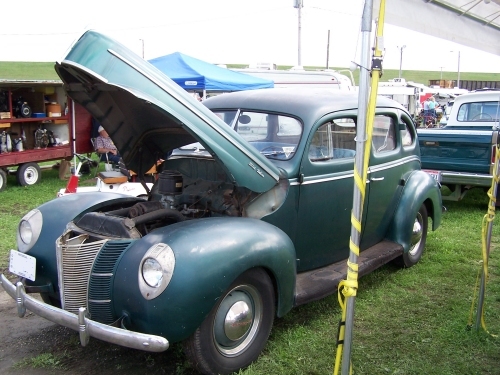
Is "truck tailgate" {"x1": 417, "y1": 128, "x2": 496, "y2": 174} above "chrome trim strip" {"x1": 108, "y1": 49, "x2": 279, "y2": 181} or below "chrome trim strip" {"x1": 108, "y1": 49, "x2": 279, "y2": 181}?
below

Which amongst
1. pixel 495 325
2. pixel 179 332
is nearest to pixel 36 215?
pixel 179 332

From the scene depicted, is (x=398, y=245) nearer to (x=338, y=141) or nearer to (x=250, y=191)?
→ (x=338, y=141)

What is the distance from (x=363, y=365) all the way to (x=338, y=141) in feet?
6.17

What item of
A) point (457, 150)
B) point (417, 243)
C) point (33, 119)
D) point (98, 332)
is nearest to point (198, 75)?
point (33, 119)

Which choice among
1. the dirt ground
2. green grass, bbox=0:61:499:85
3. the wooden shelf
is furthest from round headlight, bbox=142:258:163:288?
green grass, bbox=0:61:499:85

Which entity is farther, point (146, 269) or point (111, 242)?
point (111, 242)

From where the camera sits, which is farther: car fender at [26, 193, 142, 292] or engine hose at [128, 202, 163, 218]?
engine hose at [128, 202, 163, 218]

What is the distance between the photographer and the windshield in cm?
404

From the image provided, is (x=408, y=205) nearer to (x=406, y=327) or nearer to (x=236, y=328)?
(x=406, y=327)

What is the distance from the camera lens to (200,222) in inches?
126

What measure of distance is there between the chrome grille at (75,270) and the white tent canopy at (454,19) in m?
2.19

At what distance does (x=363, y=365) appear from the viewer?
3.33 m

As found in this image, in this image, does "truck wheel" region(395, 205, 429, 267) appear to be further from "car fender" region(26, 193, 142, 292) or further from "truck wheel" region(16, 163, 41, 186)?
"truck wheel" region(16, 163, 41, 186)

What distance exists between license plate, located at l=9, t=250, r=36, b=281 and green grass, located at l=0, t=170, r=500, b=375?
3.32ft
